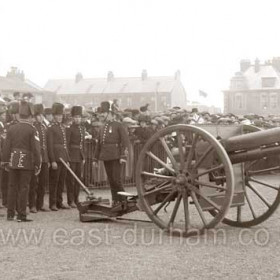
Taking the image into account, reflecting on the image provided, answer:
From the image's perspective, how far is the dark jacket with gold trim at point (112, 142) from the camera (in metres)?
9.91

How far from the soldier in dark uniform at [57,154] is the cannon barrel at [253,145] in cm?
348

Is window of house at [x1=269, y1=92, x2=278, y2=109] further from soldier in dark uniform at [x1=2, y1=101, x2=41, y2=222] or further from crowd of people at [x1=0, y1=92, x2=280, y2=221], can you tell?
soldier in dark uniform at [x1=2, y1=101, x2=41, y2=222]

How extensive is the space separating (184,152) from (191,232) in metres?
1.06

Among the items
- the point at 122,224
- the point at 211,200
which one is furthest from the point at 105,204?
the point at 211,200

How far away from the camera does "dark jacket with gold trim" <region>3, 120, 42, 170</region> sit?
8.97 meters

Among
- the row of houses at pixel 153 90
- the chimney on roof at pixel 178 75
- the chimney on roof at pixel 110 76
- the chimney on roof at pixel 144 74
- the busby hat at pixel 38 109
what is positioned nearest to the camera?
the busby hat at pixel 38 109

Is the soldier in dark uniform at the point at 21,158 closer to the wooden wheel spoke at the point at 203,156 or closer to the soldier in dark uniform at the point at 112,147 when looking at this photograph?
the soldier in dark uniform at the point at 112,147

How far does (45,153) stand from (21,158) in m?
1.19

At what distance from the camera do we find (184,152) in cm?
791

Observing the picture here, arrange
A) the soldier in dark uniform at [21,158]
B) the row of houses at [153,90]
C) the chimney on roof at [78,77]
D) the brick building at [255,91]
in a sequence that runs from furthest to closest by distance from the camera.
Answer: the chimney on roof at [78,77]
the row of houses at [153,90]
the brick building at [255,91]
the soldier in dark uniform at [21,158]

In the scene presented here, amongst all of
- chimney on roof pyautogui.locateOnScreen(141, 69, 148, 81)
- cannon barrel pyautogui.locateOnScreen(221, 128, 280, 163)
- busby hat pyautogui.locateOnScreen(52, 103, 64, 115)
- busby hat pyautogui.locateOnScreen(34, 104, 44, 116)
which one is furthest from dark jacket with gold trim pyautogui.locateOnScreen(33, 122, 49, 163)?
chimney on roof pyautogui.locateOnScreen(141, 69, 148, 81)

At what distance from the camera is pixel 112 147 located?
994 centimetres

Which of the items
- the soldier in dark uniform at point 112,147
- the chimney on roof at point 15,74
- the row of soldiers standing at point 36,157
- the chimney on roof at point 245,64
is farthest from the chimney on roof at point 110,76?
the soldier in dark uniform at point 112,147

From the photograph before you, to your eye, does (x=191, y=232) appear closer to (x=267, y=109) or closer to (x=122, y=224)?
(x=122, y=224)
